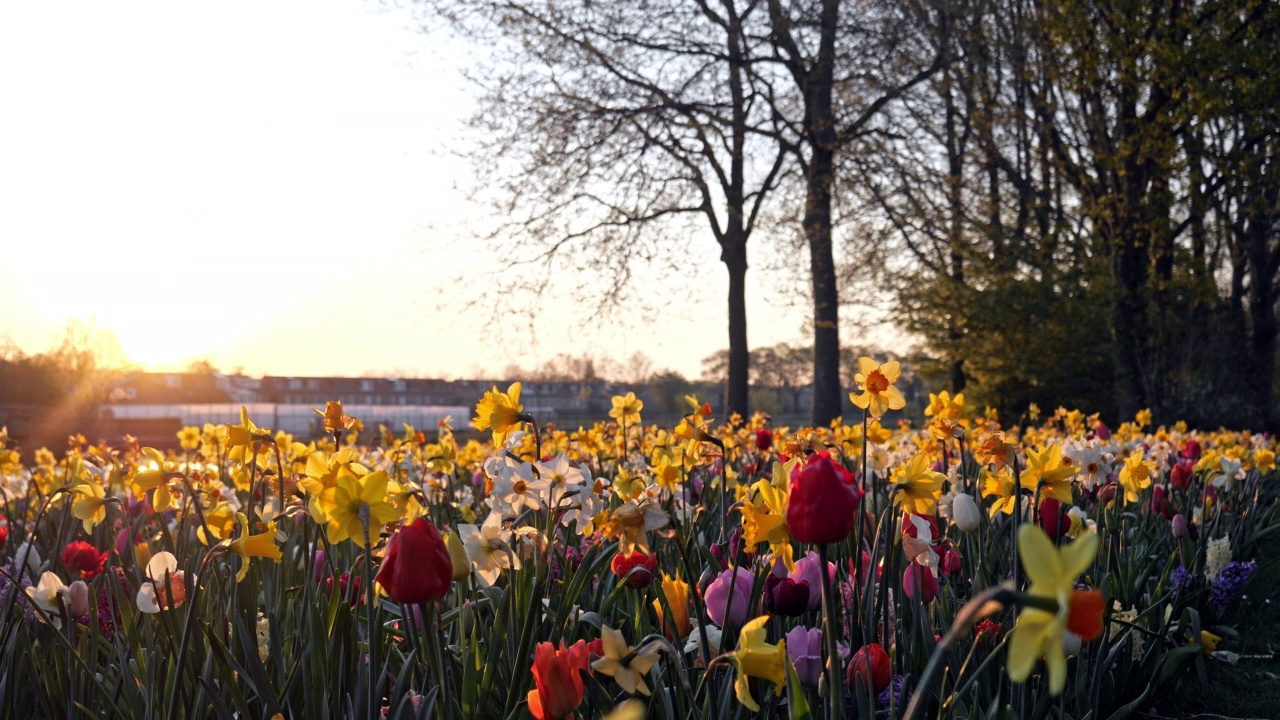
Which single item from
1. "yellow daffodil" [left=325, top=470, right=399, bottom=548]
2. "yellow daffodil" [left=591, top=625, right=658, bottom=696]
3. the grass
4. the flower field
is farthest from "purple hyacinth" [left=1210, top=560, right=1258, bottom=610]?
"yellow daffodil" [left=325, top=470, right=399, bottom=548]

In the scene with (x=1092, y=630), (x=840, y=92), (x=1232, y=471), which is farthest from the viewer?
(x=840, y=92)

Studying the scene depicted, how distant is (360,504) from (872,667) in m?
0.87

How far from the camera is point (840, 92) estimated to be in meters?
15.1

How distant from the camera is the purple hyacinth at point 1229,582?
3.16 metres

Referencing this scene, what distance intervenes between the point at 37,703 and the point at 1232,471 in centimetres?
428

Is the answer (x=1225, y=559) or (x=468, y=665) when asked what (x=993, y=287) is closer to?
(x=1225, y=559)

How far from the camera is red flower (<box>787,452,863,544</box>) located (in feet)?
Result: 3.68

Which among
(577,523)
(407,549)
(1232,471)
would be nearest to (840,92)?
(1232,471)

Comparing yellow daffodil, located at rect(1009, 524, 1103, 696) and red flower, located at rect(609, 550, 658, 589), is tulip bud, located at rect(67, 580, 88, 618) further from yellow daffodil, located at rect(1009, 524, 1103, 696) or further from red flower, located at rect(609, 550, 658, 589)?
yellow daffodil, located at rect(1009, 524, 1103, 696)

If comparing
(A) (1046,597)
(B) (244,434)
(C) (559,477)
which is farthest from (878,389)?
(A) (1046,597)

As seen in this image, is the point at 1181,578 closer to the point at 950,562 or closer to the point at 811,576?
the point at 950,562

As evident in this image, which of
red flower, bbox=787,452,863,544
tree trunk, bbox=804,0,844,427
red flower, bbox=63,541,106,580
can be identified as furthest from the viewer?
tree trunk, bbox=804,0,844,427

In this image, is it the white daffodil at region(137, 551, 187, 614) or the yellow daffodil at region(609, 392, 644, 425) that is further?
the yellow daffodil at region(609, 392, 644, 425)

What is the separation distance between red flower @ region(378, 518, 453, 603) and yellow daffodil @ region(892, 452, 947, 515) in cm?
77
